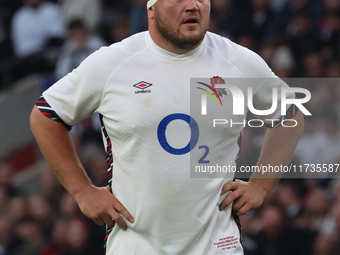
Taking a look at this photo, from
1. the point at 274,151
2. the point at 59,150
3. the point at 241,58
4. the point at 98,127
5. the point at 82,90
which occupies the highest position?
the point at 241,58

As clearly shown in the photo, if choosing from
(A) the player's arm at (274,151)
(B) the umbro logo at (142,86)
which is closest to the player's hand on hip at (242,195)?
(A) the player's arm at (274,151)

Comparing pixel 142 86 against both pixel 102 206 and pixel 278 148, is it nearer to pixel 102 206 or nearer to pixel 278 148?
pixel 102 206

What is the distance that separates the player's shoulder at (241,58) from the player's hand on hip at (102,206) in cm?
107

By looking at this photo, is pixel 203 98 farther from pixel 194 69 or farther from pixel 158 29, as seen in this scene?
pixel 158 29

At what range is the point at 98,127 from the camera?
7.70 meters

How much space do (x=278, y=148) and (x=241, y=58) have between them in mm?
690

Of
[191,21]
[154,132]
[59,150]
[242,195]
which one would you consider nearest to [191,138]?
[154,132]

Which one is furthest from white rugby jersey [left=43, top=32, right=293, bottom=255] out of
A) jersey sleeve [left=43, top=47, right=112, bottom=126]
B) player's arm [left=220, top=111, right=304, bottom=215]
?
player's arm [left=220, top=111, right=304, bottom=215]

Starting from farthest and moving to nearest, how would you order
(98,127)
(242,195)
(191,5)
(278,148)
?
(98,127) → (278,148) → (242,195) → (191,5)

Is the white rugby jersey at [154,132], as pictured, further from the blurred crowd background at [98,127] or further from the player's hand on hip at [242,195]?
the blurred crowd background at [98,127]

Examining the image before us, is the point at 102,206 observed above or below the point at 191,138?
below

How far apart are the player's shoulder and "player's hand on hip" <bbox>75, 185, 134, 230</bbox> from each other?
3.51 feet

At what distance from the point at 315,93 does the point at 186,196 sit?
4505 mm

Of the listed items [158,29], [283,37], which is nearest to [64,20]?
[283,37]
